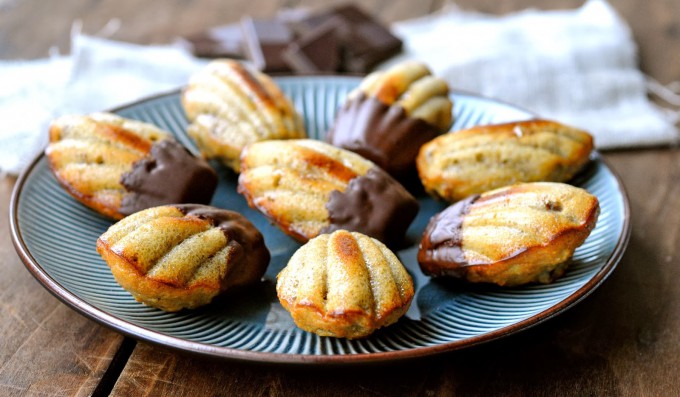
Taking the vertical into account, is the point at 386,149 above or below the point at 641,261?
above

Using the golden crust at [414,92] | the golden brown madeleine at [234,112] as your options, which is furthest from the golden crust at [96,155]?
the golden crust at [414,92]

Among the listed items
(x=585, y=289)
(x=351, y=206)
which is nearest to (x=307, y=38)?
(x=351, y=206)

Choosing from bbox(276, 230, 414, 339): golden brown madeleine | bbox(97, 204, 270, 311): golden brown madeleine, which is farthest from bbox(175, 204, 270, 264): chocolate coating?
bbox(276, 230, 414, 339): golden brown madeleine

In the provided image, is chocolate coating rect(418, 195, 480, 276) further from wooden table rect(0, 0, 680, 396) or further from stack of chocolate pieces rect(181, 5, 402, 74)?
stack of chocolate pieces rect(181, 5, 402, 74)

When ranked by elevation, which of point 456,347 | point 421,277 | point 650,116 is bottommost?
point 650,116

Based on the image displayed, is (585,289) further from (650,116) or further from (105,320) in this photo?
(650,116)

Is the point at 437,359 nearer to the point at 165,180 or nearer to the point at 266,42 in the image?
the point at 165,180
